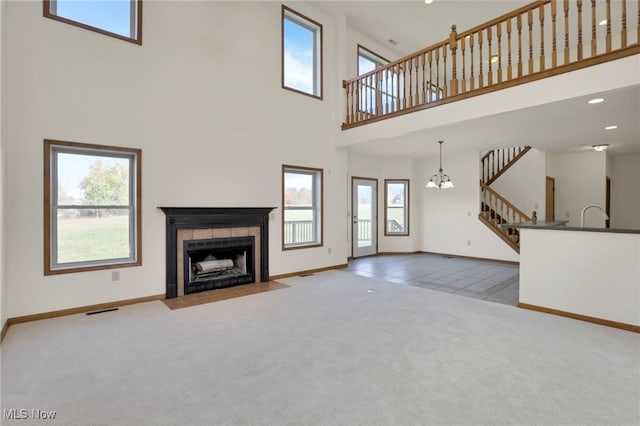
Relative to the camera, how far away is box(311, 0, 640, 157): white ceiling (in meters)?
4.21

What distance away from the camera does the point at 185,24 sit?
4.62 metres

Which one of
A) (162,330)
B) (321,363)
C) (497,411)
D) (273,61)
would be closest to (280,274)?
(162,330)

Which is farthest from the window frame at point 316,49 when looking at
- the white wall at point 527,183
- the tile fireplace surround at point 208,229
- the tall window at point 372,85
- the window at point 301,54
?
the white wall at point 527,183

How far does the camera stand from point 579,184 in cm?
817

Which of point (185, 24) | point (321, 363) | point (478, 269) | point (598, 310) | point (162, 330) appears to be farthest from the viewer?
point (478, 269)

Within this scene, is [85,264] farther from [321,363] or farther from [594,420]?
[594,420]

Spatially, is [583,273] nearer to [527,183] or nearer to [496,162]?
[527,183]

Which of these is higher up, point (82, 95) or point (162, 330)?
point (82, 95)

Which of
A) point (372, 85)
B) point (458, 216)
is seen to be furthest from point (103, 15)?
point (458, 216)

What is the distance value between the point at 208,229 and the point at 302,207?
2029 mm

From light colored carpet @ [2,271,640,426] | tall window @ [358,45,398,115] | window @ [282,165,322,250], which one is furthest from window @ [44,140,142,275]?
tall window @ [358,45,398,115]

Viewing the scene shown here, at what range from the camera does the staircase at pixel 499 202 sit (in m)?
7.46

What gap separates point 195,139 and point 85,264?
219 cm
